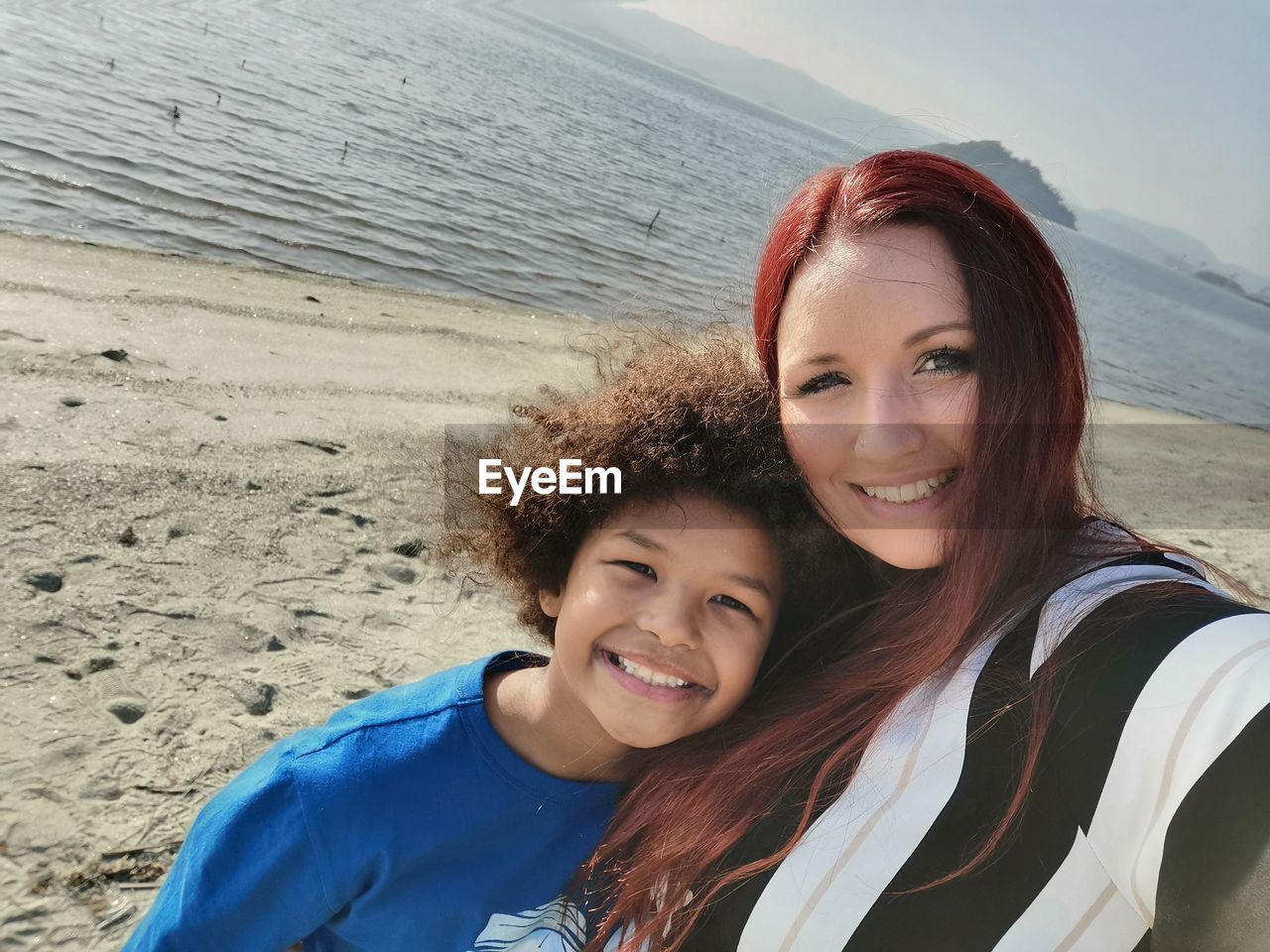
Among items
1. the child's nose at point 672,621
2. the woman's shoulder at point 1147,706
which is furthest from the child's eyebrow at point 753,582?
the woman's shoulder at point 1147,706

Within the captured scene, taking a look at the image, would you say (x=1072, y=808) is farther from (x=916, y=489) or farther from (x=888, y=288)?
(x=888, y=288)

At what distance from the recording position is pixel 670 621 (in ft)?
6.03

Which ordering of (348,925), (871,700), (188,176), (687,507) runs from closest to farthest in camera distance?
(871,700)
(348,925)
(687,507)
(188,176)

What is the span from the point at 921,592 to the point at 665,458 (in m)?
0.59

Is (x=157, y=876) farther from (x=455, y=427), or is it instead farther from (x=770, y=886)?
(x=455, y=427)

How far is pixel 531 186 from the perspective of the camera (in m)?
20.9

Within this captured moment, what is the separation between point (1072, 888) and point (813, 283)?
1.11 metres

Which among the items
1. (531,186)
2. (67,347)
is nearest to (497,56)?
(531,186)

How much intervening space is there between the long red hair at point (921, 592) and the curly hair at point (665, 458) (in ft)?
0.84

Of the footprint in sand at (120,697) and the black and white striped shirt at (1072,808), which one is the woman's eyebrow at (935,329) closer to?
the black and white striped shirt at (1072,808)

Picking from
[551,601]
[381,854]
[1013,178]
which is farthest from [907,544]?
[1013,178]

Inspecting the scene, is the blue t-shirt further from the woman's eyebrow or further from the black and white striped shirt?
the woman's eyebrow

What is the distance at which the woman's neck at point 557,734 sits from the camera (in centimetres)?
194

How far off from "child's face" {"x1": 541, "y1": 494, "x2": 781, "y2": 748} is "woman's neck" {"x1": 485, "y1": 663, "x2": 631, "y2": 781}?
0.8 inches
